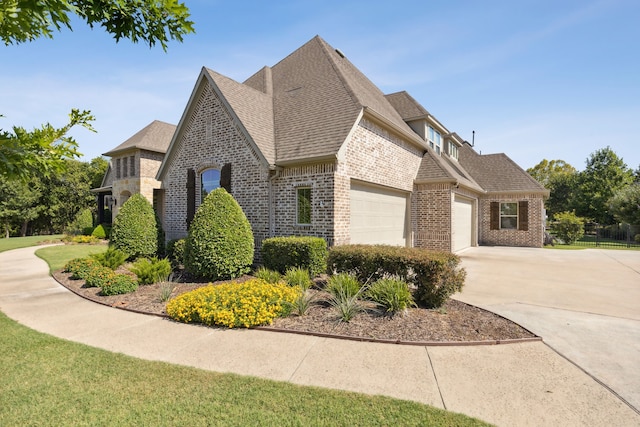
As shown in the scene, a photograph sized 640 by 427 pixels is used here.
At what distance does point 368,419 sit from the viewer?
3.06m

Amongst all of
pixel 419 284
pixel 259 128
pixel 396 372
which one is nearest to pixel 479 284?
pixel 419 284

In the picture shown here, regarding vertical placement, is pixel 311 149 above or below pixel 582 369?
above

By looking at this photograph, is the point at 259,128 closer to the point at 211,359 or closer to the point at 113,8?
the point at 113,8

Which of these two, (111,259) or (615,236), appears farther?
(615,236)

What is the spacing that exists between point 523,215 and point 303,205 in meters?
16.2

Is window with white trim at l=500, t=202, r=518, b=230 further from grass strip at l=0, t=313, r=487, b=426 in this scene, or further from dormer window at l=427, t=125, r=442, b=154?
grass strip at l=0, t=313, r=487, b=426

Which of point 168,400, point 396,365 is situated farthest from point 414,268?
point 168,400

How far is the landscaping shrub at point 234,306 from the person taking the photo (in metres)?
5.64

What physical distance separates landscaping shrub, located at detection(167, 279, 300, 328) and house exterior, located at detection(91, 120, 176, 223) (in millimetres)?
18892

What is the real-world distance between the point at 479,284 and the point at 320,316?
213 inches

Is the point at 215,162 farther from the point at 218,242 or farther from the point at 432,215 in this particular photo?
the point at 432,215

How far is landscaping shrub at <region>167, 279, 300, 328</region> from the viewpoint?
5.64 meters

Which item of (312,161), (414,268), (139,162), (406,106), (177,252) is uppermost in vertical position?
(406,106)

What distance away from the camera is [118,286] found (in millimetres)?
7902
